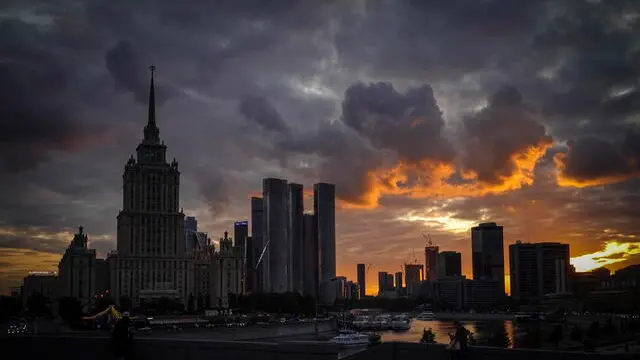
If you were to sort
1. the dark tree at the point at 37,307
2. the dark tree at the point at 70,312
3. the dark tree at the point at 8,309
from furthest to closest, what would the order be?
the dark tree at the point at 37,307, the dark tree at the point at 8,309, the dark tree at the point at 70,312

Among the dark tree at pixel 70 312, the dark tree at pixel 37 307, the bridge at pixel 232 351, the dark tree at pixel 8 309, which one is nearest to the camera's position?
the bridge at pixel 232 351

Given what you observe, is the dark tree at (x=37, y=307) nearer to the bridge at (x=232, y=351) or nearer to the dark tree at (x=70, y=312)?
the dark tree at (x=70, y=312)

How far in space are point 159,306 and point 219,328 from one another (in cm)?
5640

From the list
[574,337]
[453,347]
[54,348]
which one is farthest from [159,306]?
[453,347]

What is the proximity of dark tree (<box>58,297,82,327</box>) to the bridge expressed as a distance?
11661 cm

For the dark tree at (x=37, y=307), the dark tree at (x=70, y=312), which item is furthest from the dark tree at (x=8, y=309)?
the dark tree at (x=70, y=312)

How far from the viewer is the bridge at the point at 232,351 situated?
1991 cm

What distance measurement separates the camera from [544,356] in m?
19.5

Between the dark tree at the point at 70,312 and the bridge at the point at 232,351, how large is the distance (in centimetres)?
11661

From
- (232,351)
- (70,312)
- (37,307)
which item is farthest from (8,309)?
(232,351)

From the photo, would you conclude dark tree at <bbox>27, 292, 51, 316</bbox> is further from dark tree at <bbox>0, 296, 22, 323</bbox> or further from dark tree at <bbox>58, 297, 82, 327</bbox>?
dark tree at <bbox>58, 297, 82, 327</bbox>

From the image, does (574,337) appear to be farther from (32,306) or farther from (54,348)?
(54,348)

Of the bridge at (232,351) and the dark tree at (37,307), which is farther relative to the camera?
the dark tree at (37,307)

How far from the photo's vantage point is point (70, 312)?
157125 mm
